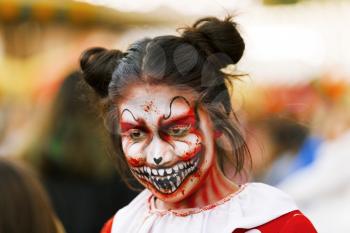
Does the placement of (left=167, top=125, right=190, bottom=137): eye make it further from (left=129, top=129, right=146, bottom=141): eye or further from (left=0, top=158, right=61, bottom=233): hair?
(left=0, top=158, right=61, bottom=233): hair

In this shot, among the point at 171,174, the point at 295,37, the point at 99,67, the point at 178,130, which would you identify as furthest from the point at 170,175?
the point at 295,37

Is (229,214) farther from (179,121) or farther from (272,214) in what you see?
(179,121)

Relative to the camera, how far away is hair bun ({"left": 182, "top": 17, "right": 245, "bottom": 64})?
194 centimetres

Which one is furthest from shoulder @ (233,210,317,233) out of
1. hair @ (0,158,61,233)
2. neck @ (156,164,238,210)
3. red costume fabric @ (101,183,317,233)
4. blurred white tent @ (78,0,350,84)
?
blurred white tent @ (78,0,350,84)

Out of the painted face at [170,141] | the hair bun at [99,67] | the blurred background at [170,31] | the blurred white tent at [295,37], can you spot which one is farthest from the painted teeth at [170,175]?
the blurred white tent at [295,37]

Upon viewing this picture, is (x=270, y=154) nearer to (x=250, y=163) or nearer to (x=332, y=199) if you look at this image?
(x=332, y=199)

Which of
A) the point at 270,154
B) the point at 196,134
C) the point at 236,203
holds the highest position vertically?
the point at 196,134

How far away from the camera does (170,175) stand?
190 centimetres

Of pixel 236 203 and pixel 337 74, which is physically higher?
pixel 236 203

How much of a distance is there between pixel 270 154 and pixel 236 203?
69.8 inches

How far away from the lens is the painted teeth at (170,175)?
1.90m

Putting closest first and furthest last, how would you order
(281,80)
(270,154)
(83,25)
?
1. (270,154)
2. (281,80)
3. (83,25)

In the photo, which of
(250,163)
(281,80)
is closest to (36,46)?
(281,80)

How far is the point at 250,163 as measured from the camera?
81.0 inches
